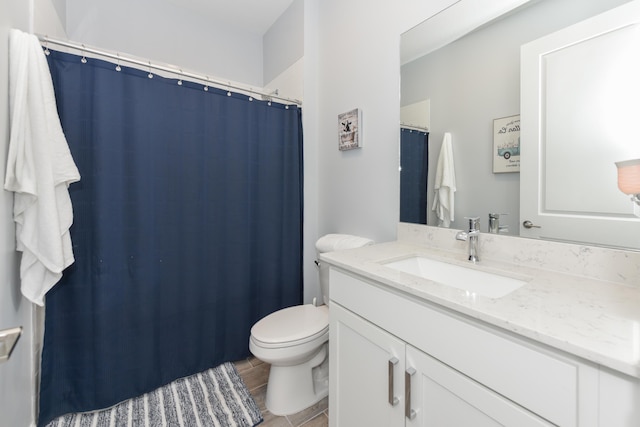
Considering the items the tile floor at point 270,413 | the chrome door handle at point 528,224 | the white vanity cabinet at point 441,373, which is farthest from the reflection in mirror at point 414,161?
the tile floor at point 270,413

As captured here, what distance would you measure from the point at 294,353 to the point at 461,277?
0.83m

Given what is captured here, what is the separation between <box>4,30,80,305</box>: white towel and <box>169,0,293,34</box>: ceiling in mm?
1405

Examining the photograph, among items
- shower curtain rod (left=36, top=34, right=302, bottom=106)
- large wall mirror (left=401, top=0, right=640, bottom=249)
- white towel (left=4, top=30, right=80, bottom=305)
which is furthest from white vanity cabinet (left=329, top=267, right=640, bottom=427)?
shower curtain rod (left=36, top=34, right=302, bottom=106)

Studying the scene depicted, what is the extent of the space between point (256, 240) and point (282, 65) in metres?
1.46

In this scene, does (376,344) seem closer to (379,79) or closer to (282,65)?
(379,79)

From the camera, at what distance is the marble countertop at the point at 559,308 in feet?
1.52

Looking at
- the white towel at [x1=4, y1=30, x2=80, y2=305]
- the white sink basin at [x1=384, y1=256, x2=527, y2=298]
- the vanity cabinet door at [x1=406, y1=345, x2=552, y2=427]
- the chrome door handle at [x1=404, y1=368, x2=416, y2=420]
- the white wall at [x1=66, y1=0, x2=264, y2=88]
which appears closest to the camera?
the vanity cabinet door at [x1=406, y1=345, x2=552, y2=427]

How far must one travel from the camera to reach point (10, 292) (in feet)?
3.41

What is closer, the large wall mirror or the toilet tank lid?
the large wall mirror

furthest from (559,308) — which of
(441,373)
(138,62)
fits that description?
(138,62)

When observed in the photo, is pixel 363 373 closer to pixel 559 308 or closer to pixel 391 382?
pixel 391 382

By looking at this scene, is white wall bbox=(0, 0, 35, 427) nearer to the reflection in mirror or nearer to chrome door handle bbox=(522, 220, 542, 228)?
the reflection in mirror

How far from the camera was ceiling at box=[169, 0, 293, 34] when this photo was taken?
207cm

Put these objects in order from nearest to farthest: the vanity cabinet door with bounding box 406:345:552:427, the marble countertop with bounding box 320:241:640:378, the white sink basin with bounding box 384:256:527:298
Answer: the marble countertop with bounding box 320:241:640:378 < the vanity cabinet door with bounding box 406:345:552:427 < the white sink basin with bounding box 384:256:527:298
